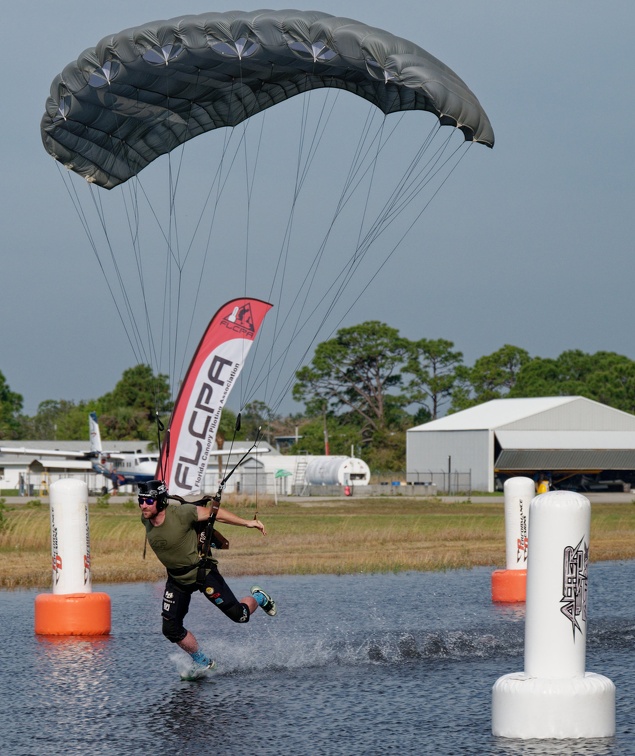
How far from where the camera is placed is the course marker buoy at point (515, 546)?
1734 centimetres

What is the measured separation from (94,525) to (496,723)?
98.0ft

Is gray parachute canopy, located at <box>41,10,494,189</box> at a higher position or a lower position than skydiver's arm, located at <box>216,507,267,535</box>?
higher

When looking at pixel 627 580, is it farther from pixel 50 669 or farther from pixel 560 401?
pixel 560 401

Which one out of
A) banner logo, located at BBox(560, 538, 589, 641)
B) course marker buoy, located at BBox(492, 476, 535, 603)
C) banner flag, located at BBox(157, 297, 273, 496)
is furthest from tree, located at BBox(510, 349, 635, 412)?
banner logo, located at BBox(560, 538, 589, 641)

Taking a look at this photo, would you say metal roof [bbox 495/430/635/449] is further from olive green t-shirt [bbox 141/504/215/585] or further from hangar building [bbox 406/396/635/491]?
olive green t-shirt [bbox 141/504/215/585]

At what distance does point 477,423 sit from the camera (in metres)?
79.5

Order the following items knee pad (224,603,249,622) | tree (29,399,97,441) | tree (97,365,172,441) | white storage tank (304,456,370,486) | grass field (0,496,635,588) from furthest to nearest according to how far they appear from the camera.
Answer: tree (29,399,97,441) → tree (97,365,172,441) → white storage tank (304,456,370,486) → grass field (0,496,635,588) → knee pad (224,603,249,622)

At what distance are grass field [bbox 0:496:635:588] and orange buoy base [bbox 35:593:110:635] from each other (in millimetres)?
5778

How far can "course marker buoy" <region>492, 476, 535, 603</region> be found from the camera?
56.9 ft

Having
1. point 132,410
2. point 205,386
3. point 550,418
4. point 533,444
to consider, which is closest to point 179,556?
point 205,386

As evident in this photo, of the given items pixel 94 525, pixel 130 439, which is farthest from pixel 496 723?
pixel 130 439

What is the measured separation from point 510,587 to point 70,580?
6.57 metres

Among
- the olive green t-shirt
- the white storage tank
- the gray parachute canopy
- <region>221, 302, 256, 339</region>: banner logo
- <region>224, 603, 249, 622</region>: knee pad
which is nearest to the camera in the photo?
the olive green t-shirt

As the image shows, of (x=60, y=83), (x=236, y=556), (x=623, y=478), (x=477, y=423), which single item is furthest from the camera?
(x=623, y=478)
